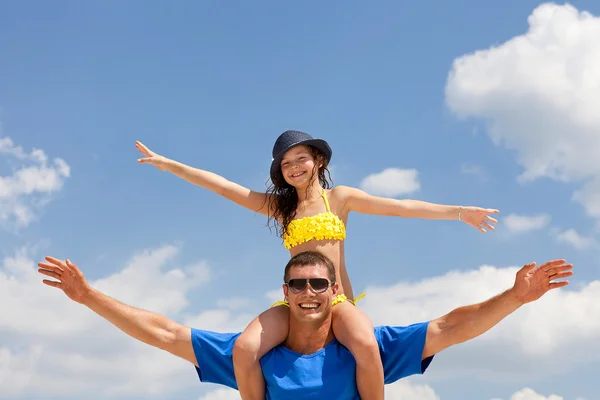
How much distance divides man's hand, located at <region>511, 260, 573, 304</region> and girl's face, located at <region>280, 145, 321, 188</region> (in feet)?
8.46

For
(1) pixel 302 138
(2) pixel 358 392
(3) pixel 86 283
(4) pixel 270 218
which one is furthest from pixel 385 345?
(3) pixel 86 283

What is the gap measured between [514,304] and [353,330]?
155 centimetres

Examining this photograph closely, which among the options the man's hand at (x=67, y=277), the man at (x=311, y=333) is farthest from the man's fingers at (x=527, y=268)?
the man's hand at (x=67, y=277)

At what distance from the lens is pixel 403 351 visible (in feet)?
24.2

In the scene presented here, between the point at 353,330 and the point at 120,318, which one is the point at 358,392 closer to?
the point at 353,330

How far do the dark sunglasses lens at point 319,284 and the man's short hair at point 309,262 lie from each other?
0.12 metres

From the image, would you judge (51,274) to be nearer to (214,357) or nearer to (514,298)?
(214,357)

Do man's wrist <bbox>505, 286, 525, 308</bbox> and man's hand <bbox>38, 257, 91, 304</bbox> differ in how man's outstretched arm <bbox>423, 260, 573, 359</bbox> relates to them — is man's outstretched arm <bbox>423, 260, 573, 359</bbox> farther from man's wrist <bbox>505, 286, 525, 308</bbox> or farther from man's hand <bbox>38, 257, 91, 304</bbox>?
man's hand <bbox>38, 257, 91, 304</bbox>

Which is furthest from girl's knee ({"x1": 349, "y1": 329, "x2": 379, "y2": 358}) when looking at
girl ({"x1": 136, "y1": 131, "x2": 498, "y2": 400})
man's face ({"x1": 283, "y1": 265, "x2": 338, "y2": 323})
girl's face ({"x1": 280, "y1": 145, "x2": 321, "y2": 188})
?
girl's face ({"x1": 280, "y1": 145, "x2": 321, "y2": 188})

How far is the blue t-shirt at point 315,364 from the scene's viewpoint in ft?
22.5

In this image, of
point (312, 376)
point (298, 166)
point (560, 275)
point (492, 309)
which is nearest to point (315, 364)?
point (312, 376)

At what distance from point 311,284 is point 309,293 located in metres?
0.09

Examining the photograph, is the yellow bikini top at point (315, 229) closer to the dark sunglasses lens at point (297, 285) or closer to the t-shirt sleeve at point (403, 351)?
the dark sunglasses lens at point (297, 285)

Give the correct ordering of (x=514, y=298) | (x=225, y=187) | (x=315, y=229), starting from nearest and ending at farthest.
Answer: (x=514, y=298)
(x=315, y=229)
(x=225, y=187)
